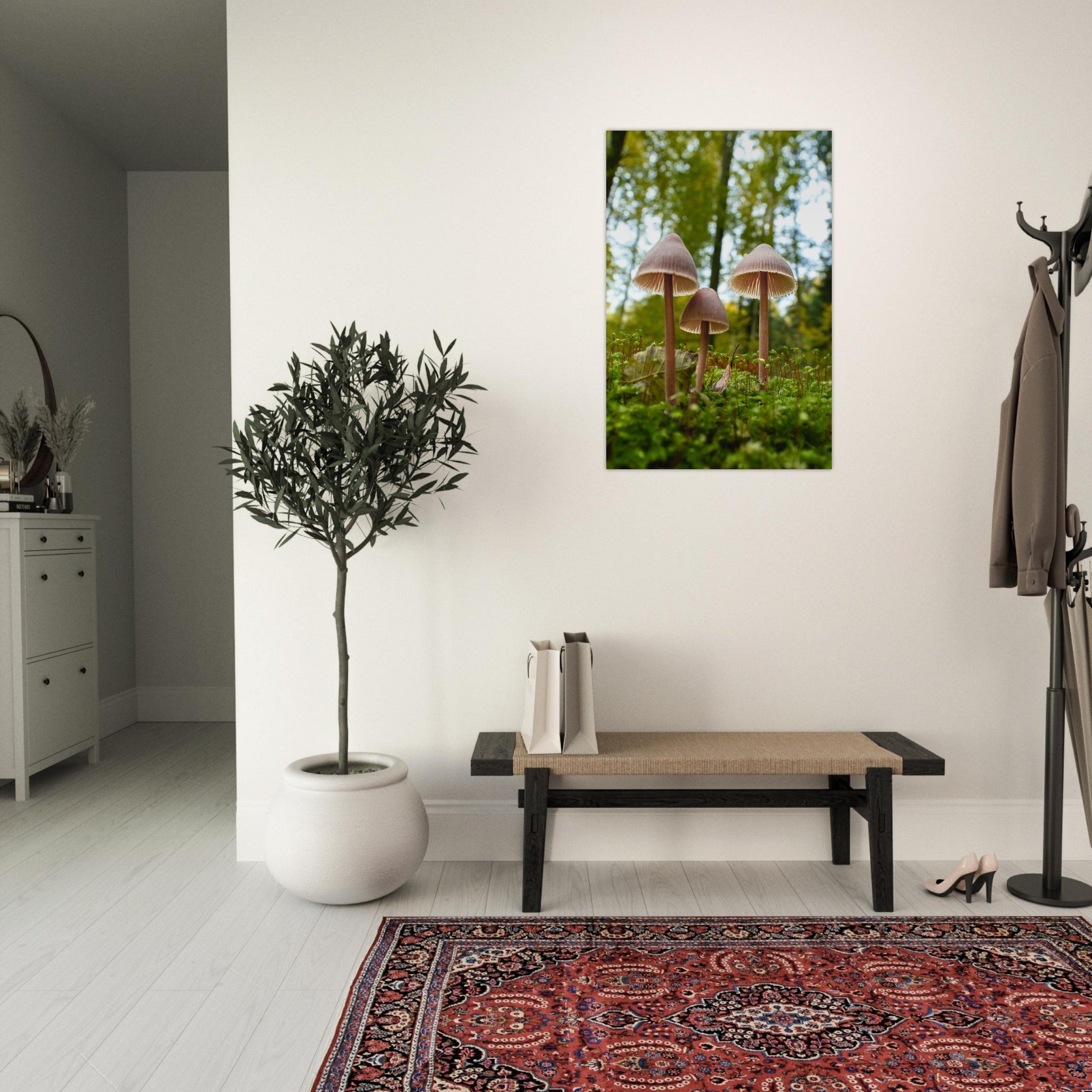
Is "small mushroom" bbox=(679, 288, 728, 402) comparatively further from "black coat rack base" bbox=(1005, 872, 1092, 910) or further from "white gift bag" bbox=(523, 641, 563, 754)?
"black coat rack base" bbox=(1005, 872, 1092, 910)

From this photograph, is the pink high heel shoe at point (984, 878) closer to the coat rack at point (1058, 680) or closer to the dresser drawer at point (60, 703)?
the coat rack at point (1058, 680)

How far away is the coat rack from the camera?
101 inches

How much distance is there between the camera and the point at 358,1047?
6.01 ft

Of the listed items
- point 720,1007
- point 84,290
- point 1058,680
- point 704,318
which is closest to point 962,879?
point 1058,680

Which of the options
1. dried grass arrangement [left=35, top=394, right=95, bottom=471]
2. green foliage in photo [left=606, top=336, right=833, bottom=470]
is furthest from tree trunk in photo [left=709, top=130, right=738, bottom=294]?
dried grass arrangement [left=35, top=394, right=95, bottom=471]

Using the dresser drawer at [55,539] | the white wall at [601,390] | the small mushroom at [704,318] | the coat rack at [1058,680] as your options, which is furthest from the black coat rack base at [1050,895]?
the dresser drawer at [55,539]

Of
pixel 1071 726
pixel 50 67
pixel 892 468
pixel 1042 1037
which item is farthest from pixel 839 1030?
pixel 50 67

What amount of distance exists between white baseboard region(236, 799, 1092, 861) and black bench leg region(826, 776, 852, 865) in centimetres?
5

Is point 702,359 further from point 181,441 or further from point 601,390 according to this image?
point 181,441

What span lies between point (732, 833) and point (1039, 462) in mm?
1393

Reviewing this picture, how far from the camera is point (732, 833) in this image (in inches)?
116

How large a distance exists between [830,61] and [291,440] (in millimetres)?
1980

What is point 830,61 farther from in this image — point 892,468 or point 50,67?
point 50,67

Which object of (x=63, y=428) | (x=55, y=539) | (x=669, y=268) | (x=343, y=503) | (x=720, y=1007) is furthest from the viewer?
(x=63, y=428)
